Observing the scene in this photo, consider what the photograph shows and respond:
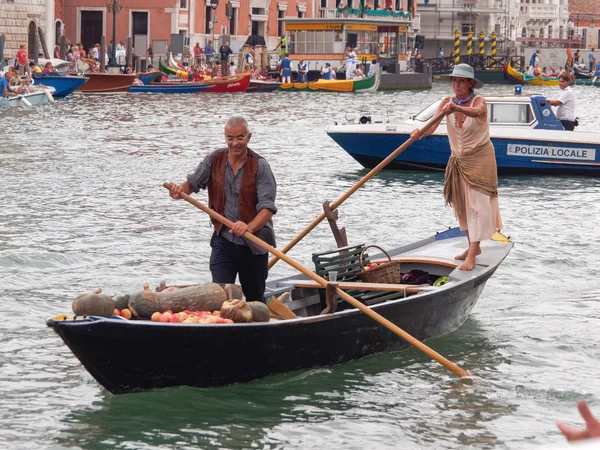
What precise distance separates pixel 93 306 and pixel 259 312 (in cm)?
91

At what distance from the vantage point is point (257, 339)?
6641mm

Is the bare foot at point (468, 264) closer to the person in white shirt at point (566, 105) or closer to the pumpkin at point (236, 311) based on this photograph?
the pumpkin at point (236, 311)

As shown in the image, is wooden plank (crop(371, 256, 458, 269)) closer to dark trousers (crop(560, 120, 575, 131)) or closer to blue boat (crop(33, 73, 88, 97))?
dark trousers (crop(560, 120, 575, 131))

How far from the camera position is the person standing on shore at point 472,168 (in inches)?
328

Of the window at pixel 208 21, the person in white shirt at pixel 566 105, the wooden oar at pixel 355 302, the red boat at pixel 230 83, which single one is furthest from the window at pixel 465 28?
the wooden oar at pixel 355 302

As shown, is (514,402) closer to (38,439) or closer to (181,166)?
(38,439)

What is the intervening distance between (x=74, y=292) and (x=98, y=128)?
1558cm

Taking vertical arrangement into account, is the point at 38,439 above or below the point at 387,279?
below

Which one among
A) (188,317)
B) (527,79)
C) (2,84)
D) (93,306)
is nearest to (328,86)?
(2,84)

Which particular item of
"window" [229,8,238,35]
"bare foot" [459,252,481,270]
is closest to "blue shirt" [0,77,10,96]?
"bare foot" [459,252,481,270]

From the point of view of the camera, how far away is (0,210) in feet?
45.5

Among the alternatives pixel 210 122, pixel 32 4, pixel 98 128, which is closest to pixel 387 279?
pixel 98 128

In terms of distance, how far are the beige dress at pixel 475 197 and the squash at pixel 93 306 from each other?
2.99 metres

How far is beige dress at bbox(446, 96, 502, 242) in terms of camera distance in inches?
331
